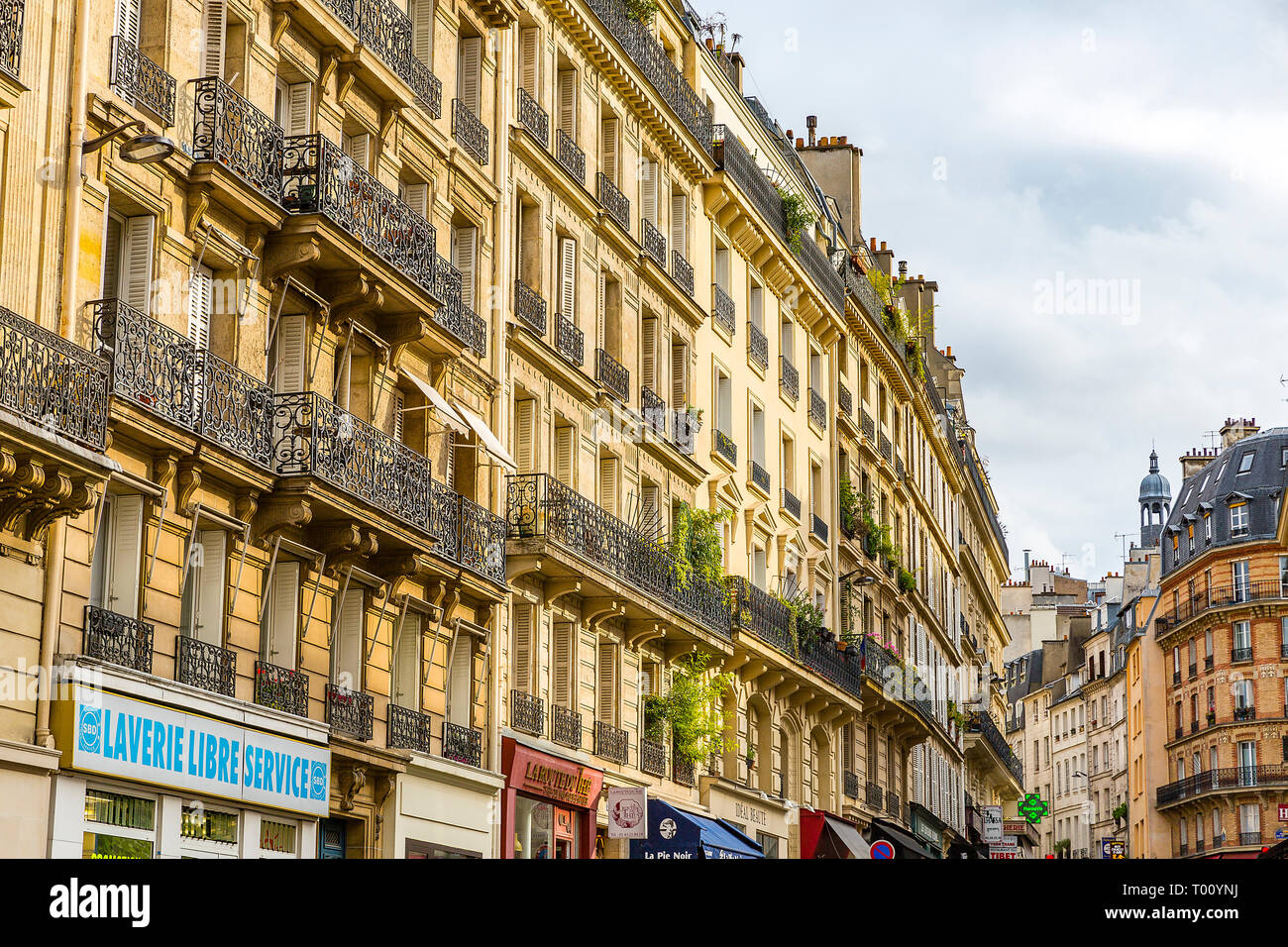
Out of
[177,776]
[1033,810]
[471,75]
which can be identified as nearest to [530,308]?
[471,75]

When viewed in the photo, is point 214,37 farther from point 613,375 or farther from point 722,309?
point 722,309

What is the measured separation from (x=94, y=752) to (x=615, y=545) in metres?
14.5

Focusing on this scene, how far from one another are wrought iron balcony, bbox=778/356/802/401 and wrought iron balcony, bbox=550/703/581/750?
1506 centimetres

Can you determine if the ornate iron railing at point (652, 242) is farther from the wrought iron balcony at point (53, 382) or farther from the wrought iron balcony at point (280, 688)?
the wrought iron balcony at point (53, 382)

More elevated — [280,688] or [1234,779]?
[1234,779]

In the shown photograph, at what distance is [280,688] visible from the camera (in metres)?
20.8

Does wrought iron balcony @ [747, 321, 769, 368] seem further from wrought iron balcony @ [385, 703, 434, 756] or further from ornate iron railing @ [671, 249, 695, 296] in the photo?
wrought iron balcony @ [385, 703, 434, 756]

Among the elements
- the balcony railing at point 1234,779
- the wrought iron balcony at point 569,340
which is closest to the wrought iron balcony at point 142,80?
the wrought iron balcony at point 569,340

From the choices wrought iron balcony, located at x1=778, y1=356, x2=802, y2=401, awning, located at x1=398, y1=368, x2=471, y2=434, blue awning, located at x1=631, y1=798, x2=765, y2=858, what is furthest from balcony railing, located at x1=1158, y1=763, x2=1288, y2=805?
awning, located at x1=398, y1=368, x2=471, y2=434

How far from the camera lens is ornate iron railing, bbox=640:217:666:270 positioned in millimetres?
34594

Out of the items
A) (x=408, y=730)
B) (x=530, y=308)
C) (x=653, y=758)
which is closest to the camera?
(x=408, y=730)

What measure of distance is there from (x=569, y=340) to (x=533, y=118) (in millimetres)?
3638

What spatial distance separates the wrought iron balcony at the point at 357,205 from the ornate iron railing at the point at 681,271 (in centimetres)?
1204
